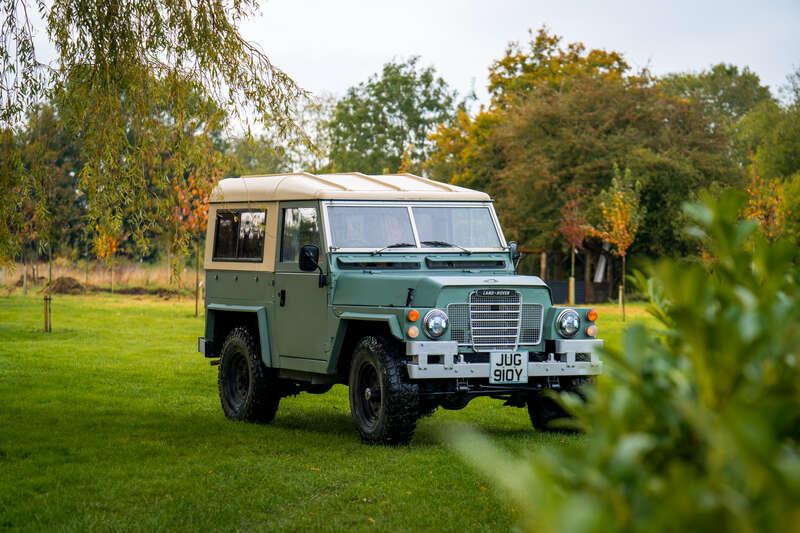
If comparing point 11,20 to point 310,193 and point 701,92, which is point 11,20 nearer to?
point 310,193

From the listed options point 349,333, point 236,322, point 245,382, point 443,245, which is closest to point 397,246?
point 443,245

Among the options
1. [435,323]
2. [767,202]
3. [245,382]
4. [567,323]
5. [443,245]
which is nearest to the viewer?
[435,323]

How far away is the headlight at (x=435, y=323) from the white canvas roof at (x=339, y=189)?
204 cm

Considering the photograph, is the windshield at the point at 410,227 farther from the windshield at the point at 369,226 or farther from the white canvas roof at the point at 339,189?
the white canvas roof at the point at 339,189

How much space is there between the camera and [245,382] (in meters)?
13.9

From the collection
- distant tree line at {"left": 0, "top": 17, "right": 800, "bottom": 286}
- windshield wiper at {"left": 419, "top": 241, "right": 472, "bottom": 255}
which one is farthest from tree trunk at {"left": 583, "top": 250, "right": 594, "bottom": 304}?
windshield wiper at {"left": 419, "top": 241, "right": 472, "bottom": 255}

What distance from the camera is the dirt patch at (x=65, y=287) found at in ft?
147

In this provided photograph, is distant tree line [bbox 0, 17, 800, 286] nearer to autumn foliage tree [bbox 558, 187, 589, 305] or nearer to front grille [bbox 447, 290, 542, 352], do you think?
autumn foliage tree [bbox 558, 187, 589, 305]

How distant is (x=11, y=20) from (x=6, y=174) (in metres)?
1.40

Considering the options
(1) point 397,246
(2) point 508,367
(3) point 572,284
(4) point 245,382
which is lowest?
(4) point 245,382

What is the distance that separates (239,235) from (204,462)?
4167mm

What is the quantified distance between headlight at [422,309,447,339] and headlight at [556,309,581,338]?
1229mm

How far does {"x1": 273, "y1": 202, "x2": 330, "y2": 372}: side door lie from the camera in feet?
41.0

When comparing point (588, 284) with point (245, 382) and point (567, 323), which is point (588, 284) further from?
point (567, 323)
